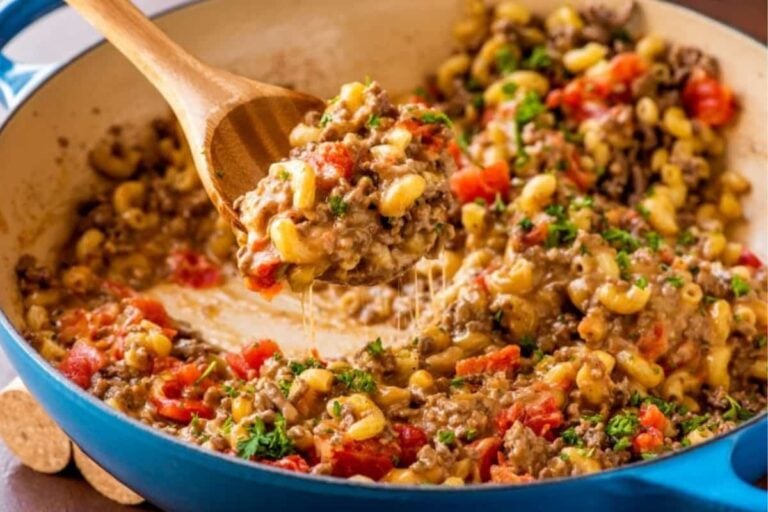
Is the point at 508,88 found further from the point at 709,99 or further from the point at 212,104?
the point at 212,104

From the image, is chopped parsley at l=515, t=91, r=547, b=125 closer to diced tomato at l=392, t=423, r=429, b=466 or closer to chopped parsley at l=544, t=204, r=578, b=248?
chopped parsley at l=544, t=204, r=578, b=248

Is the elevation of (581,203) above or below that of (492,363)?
above

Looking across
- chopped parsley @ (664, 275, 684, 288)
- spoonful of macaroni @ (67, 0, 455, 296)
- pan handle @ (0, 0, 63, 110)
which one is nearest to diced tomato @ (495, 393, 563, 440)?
spoonful of macaroni @ (67, 0, 455, 296)

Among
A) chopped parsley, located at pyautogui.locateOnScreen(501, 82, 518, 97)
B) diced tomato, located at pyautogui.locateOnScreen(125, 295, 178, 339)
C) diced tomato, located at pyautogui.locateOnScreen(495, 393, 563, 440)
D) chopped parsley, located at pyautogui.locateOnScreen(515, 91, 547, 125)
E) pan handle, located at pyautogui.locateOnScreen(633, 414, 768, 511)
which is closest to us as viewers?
pan handle, located at pyautogui.locateOnScreen(633, 414, 768, 511)

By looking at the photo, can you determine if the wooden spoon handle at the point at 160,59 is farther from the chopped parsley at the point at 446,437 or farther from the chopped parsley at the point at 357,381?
the chopped parsley at the point at 446,437

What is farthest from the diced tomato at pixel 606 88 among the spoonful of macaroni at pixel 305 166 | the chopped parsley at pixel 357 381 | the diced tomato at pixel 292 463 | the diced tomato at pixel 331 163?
the diced tomato at pixel 292 463

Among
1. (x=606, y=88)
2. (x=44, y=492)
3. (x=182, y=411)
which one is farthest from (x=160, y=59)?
(x=606, y=88)

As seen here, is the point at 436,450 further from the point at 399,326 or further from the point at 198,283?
the point at 198,283
